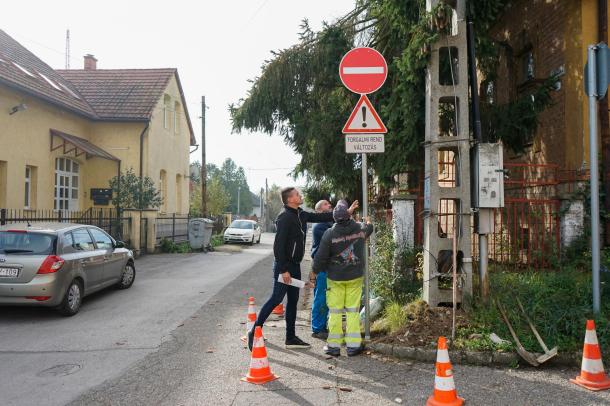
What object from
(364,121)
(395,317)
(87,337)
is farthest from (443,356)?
(87,337)

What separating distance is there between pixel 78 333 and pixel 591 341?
20.4ft

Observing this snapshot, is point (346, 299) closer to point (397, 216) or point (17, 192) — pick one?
point (397, 216)

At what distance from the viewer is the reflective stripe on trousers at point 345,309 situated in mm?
5629

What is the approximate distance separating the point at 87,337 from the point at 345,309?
3.54m

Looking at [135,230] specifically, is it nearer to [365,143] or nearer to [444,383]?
[365,143]

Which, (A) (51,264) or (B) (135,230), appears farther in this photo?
(B) (135,230)

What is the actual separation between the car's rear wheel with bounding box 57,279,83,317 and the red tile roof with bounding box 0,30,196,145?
11.1 m

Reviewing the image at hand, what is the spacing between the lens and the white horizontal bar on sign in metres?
6.11

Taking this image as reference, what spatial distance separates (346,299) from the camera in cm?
577

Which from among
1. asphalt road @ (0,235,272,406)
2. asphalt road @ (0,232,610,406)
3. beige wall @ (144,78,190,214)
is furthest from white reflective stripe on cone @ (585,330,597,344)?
beige wall @ (144,78,190,214)

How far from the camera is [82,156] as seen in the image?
22516 millimetres

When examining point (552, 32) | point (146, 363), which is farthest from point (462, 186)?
point (552, 32)

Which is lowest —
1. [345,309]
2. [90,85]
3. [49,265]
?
[345,309]

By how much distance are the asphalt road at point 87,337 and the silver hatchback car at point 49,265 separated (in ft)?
1.18
